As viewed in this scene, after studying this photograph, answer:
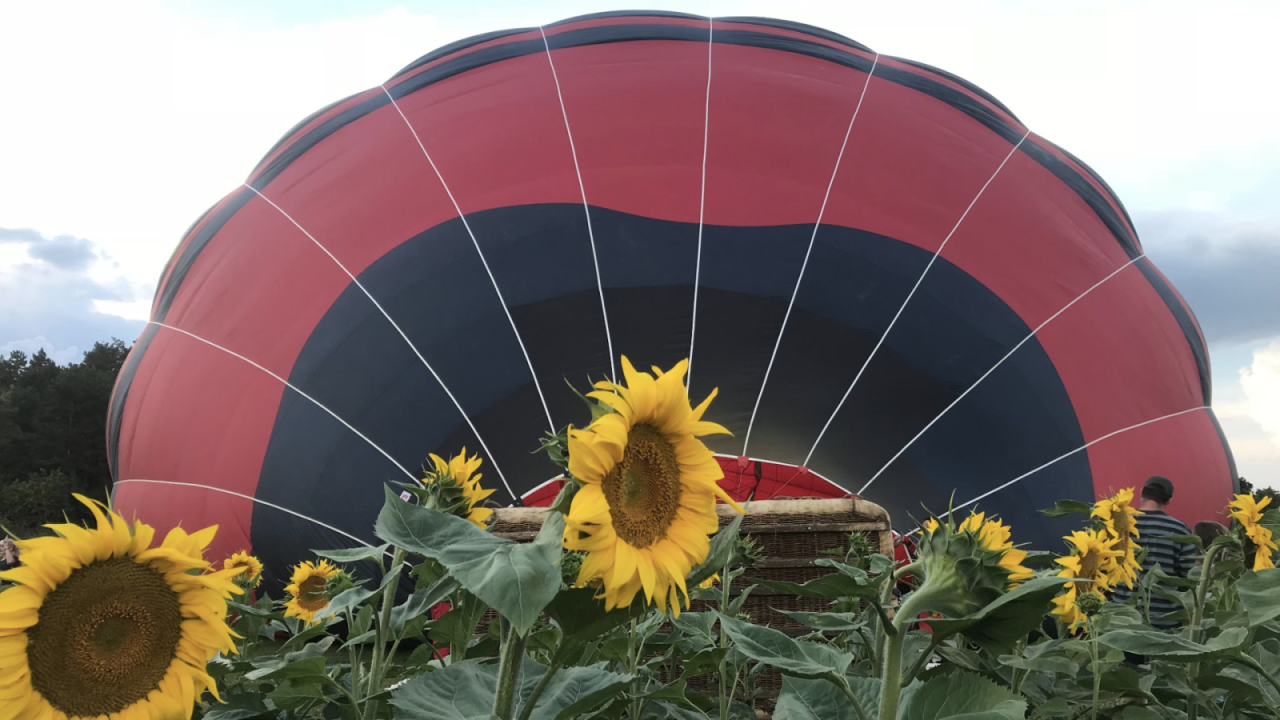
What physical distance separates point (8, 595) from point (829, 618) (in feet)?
3.27

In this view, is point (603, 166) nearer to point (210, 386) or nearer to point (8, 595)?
point (210, 386)

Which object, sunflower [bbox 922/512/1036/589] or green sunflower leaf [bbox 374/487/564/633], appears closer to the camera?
green sunflower leaf [bbox 374/487/564/633]

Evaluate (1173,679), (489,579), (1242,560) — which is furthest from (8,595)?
(1242,560)

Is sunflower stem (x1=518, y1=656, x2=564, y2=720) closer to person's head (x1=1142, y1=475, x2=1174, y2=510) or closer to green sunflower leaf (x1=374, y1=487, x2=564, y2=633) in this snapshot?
green sunflower leaf (x1=374, y1=487, x2=564, y2=633)

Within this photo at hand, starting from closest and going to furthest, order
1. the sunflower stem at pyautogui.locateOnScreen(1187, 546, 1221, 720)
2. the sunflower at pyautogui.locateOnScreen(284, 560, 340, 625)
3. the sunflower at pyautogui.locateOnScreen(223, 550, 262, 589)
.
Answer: the sunflower stem at pyautogui.locateOnScreen(1187, 546, 1221, 720) < the sunflower at pyautogui.locateOnScreen(284, 560, 340, 625) < the sunflower at pyautogui.locateOnScreen(223, 550, 262, 589)

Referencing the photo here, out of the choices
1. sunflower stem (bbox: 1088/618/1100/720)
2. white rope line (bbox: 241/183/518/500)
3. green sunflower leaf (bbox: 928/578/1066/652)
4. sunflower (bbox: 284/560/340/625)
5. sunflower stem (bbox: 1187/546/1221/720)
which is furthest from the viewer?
white rope line (bbox: 241/183/518/500)

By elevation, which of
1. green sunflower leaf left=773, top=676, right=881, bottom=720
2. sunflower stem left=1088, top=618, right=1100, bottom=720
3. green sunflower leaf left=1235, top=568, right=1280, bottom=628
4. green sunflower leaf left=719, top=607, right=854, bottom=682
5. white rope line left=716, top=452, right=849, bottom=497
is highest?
white rope line left=716, top=452, right=849, bottom=497

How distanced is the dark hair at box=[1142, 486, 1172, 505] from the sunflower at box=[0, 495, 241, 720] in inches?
186

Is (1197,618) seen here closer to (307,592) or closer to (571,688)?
(571,688)

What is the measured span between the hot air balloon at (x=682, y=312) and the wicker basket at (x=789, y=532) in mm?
1702

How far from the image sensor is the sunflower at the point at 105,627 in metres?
1.04

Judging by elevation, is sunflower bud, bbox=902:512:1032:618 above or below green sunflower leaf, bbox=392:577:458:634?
above

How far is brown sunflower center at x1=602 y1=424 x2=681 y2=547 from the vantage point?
975mm

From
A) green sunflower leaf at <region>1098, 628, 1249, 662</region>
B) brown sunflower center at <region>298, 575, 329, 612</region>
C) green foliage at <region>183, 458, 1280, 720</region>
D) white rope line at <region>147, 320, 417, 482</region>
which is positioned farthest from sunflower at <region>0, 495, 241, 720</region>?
white rope line at <region>147, 320, 417, 482</region>
